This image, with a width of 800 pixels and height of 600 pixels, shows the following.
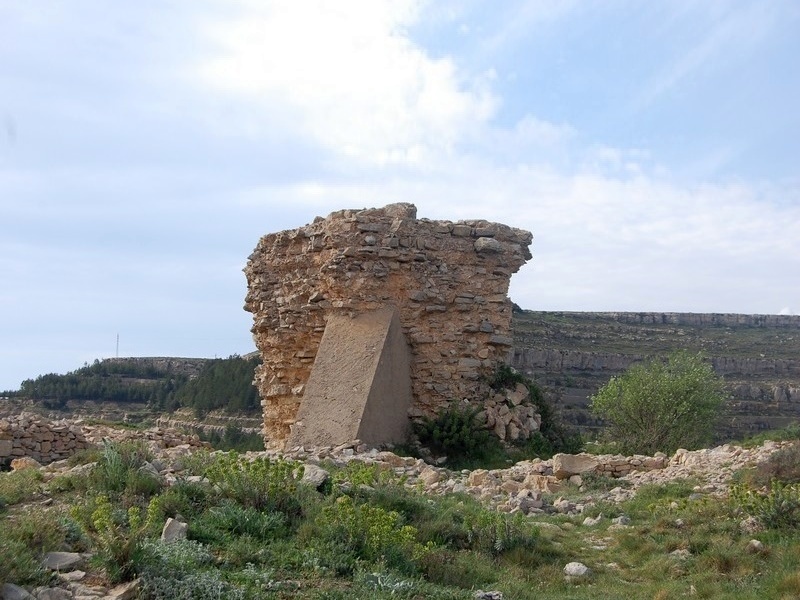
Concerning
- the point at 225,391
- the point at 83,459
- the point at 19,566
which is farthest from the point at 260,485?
the point at 225,391

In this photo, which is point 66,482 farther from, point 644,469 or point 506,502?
point 644,469

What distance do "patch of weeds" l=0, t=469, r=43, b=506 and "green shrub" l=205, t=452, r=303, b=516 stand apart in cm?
123

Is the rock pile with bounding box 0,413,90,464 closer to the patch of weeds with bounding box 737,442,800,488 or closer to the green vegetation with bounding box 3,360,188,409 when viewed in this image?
the patch of weeds with bounding box 737,442,800,488

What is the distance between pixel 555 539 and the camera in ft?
21.1

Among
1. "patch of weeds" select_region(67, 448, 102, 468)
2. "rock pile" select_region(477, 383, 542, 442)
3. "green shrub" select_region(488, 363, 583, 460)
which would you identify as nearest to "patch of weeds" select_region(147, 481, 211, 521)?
"patch of weeds" select_region(67, 448, 102, 468)

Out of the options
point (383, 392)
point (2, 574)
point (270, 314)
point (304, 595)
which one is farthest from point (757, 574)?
point (270, 314)

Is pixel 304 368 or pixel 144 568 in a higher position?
pixel 304 368

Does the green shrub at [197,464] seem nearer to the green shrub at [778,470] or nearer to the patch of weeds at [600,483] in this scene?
the patch of weeds at [600,483]

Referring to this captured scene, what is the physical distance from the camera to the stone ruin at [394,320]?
1030 centimetres

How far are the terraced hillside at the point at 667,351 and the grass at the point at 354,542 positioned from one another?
24826mm

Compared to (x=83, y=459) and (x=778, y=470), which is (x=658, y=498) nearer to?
(x=778, y=470)

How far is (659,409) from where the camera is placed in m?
14.3

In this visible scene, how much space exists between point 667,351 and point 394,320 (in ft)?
109

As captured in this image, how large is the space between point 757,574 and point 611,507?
2.04m
